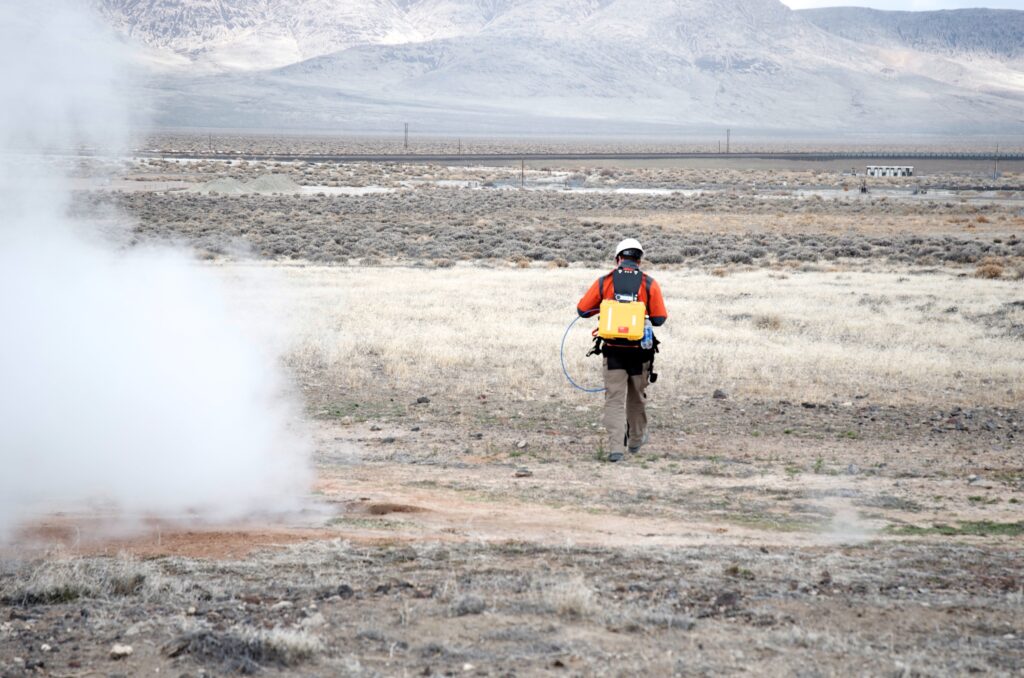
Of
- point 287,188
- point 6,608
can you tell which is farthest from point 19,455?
point 287,188

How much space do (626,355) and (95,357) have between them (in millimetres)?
4715

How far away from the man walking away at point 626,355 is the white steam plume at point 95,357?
9.23ft

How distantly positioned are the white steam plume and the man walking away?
281 cm

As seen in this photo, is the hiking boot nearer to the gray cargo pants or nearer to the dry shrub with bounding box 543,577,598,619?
the gray cargo pants

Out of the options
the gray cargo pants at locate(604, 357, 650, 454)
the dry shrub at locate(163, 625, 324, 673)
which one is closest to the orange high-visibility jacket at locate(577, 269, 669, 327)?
the gray cargo pants at locate(604, 357, 650, 454)

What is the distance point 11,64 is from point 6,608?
20.7ft

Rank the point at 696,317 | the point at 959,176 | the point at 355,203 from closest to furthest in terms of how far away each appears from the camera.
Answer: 1. the point at 696,317
2. the point at 355,203
3. the point at 959,176

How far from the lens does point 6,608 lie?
20.0 feet

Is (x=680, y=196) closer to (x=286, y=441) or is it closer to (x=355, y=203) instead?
(x=355, y=203)

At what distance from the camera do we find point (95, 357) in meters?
10.2

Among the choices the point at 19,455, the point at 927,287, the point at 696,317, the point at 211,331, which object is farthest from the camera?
the point at 927,287

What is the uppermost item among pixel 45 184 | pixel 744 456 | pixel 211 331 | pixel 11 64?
pixel 11 64

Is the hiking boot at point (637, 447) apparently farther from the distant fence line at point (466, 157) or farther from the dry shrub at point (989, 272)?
the distant fence line at point (466, 157)

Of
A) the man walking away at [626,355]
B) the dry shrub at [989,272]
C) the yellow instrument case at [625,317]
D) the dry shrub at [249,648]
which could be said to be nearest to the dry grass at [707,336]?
the dry shrub at [989,272]
